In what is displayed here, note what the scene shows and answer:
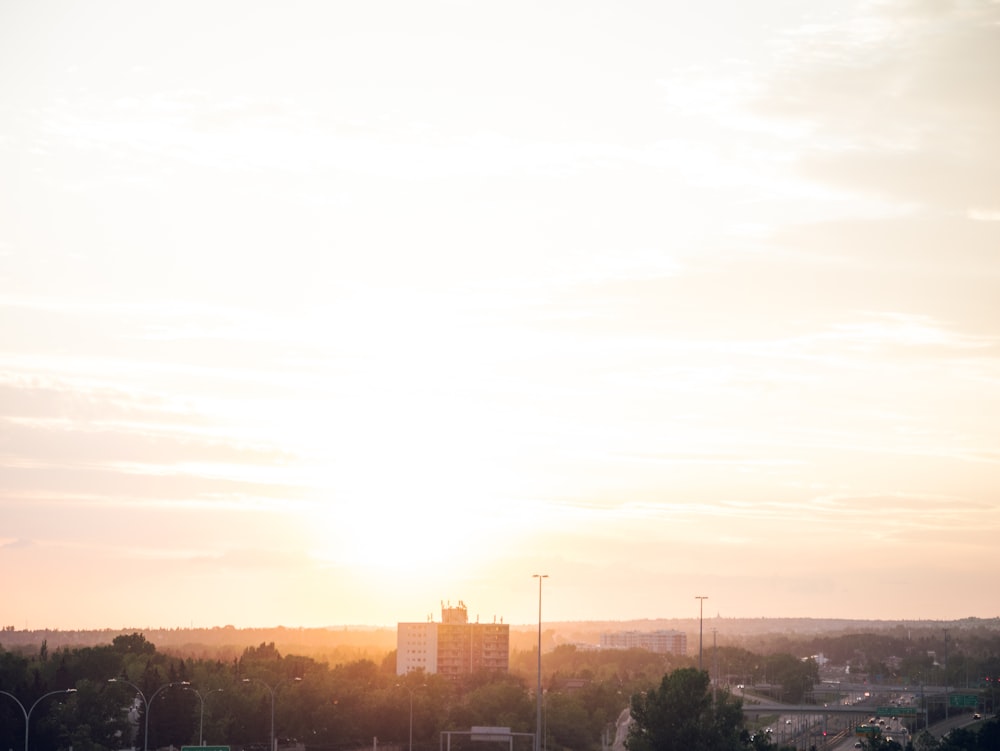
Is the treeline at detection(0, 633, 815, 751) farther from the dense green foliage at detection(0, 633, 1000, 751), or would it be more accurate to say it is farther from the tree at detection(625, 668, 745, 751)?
the tree at detection(625, 668, 745, 751)

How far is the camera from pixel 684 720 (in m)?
112

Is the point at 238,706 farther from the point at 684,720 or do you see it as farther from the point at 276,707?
the point at 684,720

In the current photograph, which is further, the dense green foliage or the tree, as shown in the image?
the dense green foliage

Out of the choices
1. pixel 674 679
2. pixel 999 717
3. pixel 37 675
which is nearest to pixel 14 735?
pixel 37 675

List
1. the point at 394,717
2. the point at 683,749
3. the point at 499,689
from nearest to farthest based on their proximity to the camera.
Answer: the point at 683,749 < the point at 394,717 < the point at 499,689

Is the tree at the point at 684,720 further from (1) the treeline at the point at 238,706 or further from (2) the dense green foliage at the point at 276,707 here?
(1) the treeline at the point at 238,706

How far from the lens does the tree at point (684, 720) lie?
11112cm

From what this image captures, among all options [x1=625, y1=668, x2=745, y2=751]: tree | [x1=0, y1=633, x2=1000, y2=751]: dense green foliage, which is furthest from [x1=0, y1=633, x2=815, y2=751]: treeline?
Result: [x1=625, y1=668, x2=745, y2=751]: tree

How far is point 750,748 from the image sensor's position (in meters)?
116

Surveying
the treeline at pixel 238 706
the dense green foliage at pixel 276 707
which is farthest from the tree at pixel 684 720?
the treeline at pixel 238 706

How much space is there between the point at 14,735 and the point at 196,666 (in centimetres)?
3490

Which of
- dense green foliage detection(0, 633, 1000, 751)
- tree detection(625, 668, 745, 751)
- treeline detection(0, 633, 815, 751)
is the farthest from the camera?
treeline detection(0, 633, 815, 751)

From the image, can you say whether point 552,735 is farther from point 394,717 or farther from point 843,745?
point 843,745

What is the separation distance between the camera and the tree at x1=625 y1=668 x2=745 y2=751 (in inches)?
4375
